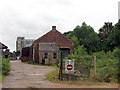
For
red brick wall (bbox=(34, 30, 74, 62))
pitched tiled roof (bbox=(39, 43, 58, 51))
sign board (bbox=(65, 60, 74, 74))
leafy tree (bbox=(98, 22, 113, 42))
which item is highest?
leafy tree (bbox=(98, 22, 113, 42))

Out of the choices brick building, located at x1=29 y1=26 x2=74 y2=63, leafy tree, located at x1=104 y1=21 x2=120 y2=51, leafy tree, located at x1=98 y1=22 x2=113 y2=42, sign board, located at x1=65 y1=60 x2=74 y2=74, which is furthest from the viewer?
leafy tree, located at x1=98 y1=22 x2=113 y2=42

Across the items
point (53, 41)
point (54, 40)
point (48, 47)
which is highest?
point (54, 40)

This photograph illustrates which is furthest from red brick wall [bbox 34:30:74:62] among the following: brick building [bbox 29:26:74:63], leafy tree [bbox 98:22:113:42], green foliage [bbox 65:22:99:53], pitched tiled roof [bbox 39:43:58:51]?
leafy tree [bbox 98:22:113:42]

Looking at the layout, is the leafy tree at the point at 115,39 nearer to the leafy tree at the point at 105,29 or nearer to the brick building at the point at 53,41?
the brick building at the point at 53,41

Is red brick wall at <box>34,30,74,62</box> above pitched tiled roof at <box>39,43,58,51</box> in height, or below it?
above

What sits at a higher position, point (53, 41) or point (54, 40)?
point (54, 40)

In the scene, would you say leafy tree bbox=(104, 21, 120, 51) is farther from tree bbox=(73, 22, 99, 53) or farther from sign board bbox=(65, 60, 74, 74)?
sign board bbox=(65, 60, 74, 74)

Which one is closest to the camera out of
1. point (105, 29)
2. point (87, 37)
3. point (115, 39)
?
point (115, 39)

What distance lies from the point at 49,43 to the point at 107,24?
33.9m

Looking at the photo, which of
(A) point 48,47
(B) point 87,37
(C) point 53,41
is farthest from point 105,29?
(A) point 48,47

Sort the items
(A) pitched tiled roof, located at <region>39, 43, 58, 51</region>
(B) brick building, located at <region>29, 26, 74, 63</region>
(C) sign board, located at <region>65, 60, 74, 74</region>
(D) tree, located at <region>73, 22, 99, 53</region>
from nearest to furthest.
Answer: (C) sign board, located at <region>65, 60, 74, 74</region>, (A) pitched tiled roof, located at <region>39, 43, 58, 51</region>, (B) brick building, located at <region>29, 26, 74, 63</region>, (D) tree, located at <region>73, 22, 99, 53</region>

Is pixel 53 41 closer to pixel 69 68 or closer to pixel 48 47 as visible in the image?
pixel 48 47

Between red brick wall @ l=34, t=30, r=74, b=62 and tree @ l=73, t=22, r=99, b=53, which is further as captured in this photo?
tree @ l=73, t=22, r=99, b=53

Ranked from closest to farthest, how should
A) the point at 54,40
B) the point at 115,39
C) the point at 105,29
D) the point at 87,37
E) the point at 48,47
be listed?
the point at 48,47 → the point at 54,40 → the point at 115,39 → the point at 87,37 → the point at 105,29
